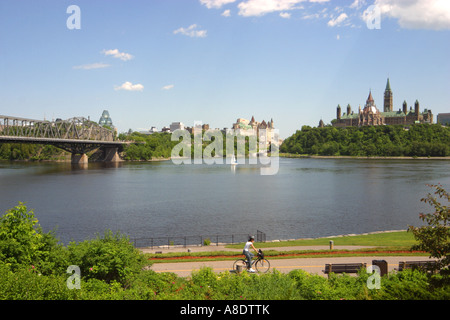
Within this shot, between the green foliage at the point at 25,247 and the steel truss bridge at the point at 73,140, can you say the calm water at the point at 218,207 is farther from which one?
the steel truss bridge at the point at 73,140

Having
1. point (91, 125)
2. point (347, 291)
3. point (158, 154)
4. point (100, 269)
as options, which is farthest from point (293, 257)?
point (91, 125)

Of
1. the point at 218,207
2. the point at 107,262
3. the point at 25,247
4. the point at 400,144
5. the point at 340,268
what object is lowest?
the point at 218,207

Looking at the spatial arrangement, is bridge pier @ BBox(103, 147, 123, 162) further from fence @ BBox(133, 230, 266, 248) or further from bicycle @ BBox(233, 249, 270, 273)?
bicycle @ BBox(233, 249, 270, 273)

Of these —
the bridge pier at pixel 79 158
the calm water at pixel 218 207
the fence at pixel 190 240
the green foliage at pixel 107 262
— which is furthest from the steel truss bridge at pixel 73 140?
the green foliage at pixel 107 262

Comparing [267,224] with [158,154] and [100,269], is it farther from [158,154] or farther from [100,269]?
[158,154]

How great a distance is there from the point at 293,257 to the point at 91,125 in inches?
5976

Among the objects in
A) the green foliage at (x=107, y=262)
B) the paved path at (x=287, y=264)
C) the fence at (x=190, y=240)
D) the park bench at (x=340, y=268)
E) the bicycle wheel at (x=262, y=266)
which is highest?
the green foliage at (x=107, y=262)

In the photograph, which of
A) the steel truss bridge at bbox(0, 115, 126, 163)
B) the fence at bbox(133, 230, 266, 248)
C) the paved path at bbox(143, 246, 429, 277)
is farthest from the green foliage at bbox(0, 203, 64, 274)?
the steel truss bridge at bbox(0, 115, 126, 163)

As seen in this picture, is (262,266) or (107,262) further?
(262,266)

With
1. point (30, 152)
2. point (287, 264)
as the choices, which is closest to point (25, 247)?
point (287, 264)

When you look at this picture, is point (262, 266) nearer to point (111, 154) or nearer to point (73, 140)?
point (73, 140)

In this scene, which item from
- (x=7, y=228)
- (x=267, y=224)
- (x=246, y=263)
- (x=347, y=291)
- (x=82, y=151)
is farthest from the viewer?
(x=82, y=151)

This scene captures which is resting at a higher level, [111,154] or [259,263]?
[111,154]

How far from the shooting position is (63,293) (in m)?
9.54
